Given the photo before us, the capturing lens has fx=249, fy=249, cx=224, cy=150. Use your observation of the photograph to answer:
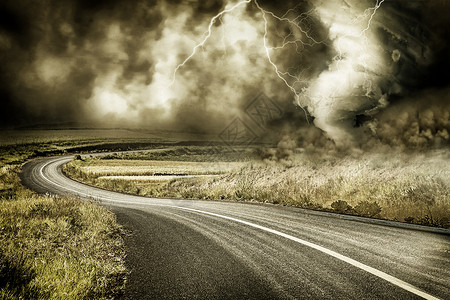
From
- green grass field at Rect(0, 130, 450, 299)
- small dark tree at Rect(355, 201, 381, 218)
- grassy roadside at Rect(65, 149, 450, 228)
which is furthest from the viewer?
small dark tree at Rect(355, 201, 381, 218)

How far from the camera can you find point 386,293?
9.18 feet

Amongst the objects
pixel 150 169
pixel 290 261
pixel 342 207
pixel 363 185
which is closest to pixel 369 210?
pixel 342 207

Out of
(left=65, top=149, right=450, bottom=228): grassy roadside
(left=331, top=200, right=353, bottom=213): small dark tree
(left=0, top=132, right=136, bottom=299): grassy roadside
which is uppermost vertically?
(left=65, top=149, right=450, bottom=228): grassy roadside

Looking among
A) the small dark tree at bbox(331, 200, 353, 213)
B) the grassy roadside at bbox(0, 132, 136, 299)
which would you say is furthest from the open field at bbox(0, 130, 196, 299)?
the small dark tree at bbox(331, 200, 353, 213)

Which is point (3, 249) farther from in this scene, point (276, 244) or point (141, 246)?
point (276, 244)

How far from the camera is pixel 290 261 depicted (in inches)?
151

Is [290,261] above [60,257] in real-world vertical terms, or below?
above

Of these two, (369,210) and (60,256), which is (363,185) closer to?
(369,210)

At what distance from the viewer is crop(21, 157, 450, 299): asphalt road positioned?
2.96 metres

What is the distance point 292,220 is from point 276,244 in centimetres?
255

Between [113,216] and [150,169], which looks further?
[150,169]

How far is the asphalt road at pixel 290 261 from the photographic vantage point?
2961mm

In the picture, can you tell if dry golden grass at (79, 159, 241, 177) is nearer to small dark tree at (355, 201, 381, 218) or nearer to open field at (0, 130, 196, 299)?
small dark tree at (355, 201, 381, 218)

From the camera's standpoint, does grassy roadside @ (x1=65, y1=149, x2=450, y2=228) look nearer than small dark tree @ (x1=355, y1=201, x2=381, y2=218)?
Yes
